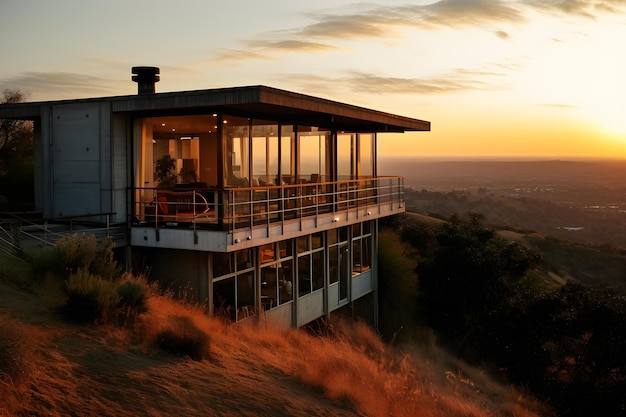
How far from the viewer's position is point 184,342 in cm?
1088

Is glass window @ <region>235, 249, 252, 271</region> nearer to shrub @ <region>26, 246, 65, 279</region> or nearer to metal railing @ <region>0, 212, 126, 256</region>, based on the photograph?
metal railing @ <region>0, 212, 126, 256</region>

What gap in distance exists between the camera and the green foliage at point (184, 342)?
10.8 metres

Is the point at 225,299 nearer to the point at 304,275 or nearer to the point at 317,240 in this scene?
the point at 304,275

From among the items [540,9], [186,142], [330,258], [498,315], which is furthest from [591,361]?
[540,9]

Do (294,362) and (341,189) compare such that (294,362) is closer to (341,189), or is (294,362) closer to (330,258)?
(330,258)

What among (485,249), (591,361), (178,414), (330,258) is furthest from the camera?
(485,249)

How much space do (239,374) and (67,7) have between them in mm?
18267

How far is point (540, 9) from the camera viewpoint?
26891 millimetres

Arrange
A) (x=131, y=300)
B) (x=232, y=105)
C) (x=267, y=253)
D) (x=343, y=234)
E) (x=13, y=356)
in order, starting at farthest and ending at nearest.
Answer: (x=343, y=234), (x=267, y=253), (x=232, y=105), (x=131, y=300), (x=13, y=356)

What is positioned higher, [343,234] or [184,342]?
[343,234]

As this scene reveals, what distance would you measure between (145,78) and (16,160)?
36.5ft

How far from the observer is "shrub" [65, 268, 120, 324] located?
11047 mm

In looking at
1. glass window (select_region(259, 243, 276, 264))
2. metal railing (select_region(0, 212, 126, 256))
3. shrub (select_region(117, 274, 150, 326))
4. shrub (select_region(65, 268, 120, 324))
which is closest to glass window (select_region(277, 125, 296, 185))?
glass window (select_region(259, 243, 276, 264))

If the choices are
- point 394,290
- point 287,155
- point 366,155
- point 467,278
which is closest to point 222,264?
point 287,155
